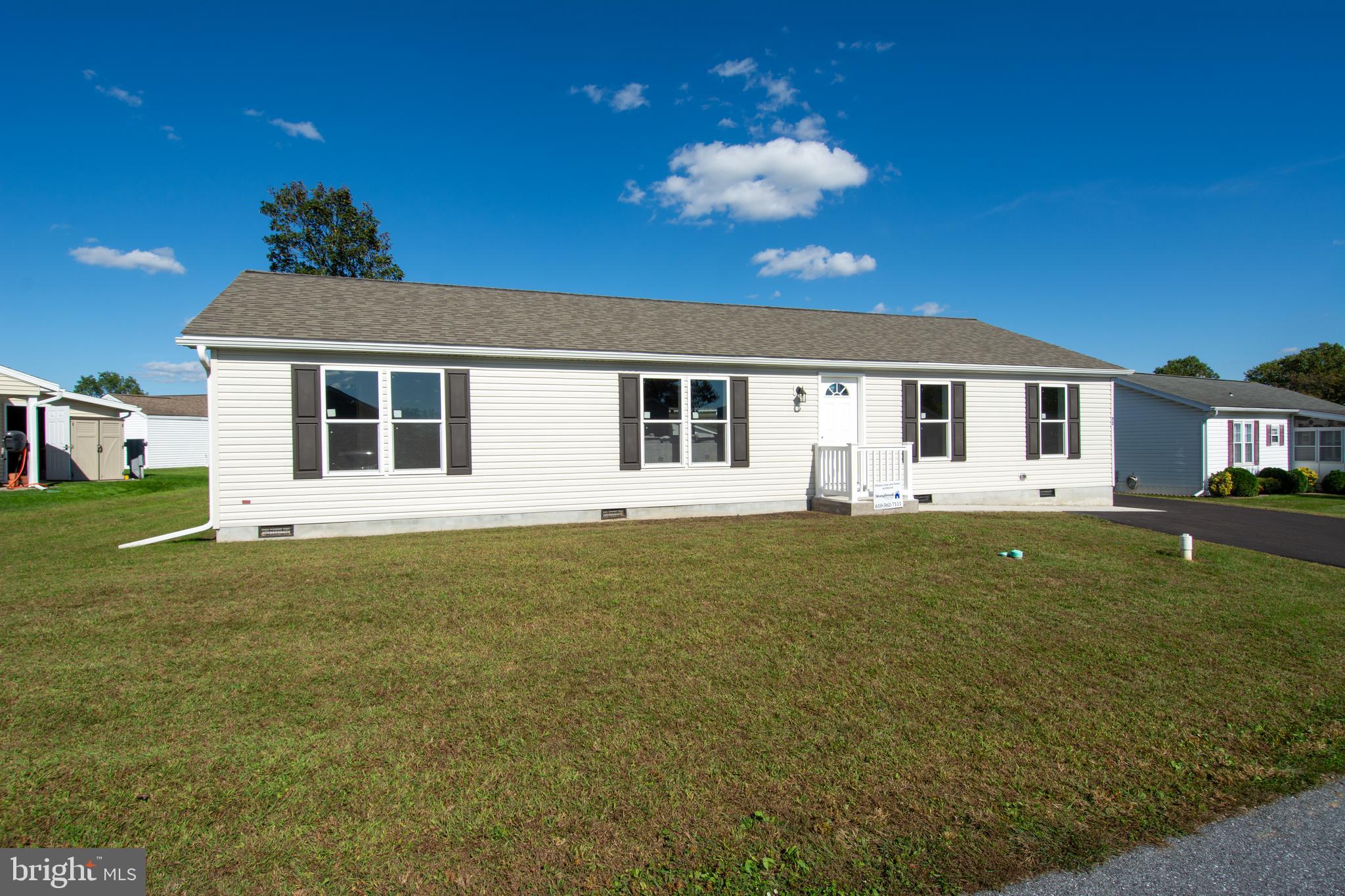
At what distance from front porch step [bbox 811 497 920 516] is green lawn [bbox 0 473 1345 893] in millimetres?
3964

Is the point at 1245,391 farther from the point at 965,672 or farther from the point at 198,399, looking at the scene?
the point at 198,399

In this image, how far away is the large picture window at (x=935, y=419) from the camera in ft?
44.4

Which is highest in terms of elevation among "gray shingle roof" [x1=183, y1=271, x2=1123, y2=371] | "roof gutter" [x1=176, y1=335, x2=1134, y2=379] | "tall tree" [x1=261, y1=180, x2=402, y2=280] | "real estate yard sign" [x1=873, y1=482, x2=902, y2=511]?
"tall tree" [x1=261, y1=180, x2=402, y2=280]

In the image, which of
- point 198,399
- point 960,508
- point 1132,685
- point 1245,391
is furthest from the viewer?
point 198,399

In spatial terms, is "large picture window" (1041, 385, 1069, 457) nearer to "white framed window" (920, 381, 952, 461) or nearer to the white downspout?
"white framed window" (920, 381, 952, 461)

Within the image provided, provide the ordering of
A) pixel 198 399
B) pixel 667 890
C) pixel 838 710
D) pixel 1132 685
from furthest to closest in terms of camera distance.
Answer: pixel 198 399 < pixel 1132 685 < pixel 838 710 < pixel 667 890

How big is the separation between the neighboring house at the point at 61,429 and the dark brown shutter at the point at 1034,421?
24.1m

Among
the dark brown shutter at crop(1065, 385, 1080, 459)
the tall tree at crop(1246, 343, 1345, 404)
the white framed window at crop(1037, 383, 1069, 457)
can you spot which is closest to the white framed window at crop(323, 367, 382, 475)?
the white framed window at crop(1037, 383, 1069, 457)

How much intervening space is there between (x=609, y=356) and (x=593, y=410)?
0.92 m

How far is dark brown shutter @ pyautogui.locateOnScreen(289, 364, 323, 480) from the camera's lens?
9562 millimetres

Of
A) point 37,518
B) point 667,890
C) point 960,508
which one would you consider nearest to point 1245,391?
point 960,508

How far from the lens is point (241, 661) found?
185 inches

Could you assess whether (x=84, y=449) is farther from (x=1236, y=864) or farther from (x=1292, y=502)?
(x=1292, y=502)

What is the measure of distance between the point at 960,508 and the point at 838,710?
9.70m
